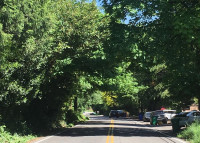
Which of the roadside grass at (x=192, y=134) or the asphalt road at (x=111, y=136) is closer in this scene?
the roadside grass at (x=192, y=134)

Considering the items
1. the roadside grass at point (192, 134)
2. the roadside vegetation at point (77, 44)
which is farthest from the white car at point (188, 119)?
the roadside grass at point (192, 134)

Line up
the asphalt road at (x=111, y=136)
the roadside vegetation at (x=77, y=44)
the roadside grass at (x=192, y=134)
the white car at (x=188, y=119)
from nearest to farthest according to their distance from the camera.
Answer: the roadside vegetation at (x=77, y=44) < the roadside grass at (x=192, y=134) < the asphalt road at (x=111, y=136) < the white car at (x=188, y=119)

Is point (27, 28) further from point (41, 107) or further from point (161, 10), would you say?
point (41, 107)

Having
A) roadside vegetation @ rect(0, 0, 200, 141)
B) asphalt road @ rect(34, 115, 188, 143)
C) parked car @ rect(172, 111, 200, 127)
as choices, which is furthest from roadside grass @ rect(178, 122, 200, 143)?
parked car @ rect(172, 111, 200, 127)

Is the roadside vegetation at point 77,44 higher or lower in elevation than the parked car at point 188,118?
higher

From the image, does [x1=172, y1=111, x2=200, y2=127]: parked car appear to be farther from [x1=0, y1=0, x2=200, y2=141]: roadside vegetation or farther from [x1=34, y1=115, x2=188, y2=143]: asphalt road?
[x1=0, y1=0, x2=200, y2=141]: roadside vegetation

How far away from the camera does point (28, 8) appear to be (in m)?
14.3

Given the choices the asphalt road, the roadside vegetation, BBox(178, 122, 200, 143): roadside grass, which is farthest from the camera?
the asphalt road

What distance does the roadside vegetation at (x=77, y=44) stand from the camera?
46.6 ft

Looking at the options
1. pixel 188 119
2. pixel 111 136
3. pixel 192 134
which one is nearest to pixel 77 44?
pixel 111 136

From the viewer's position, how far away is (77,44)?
63.1 feet

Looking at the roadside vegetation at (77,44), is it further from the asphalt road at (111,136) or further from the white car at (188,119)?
the white car at (188,119)

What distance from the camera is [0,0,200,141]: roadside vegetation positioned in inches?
559

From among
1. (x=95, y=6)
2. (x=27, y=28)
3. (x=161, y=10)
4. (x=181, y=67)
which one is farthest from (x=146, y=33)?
(x=27, y=28)
